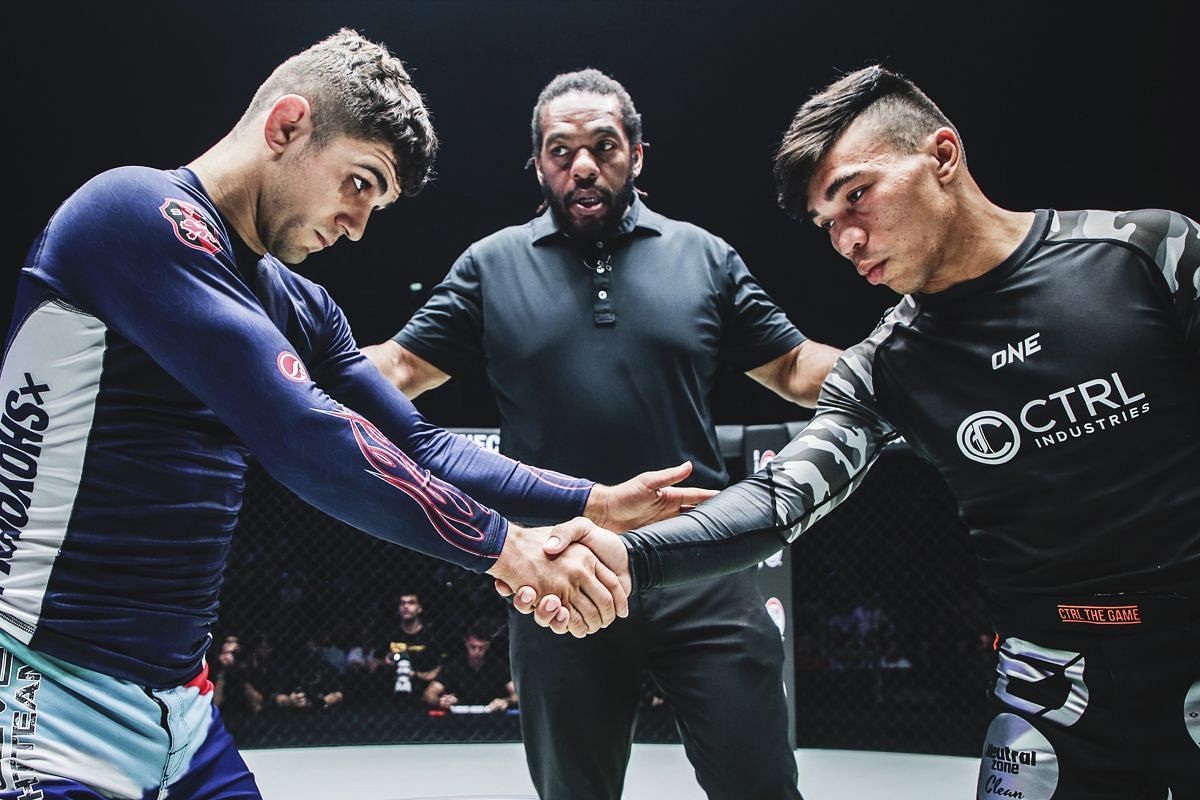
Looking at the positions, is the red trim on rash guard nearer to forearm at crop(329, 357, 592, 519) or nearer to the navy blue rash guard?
the navy blue rash guard

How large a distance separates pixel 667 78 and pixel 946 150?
4717 mm

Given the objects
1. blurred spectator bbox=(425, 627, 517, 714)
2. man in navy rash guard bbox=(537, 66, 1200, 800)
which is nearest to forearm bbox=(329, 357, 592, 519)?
man in navy rash guard bbox=(537, 66, 1200, 800)

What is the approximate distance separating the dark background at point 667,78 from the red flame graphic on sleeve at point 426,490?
4.57m

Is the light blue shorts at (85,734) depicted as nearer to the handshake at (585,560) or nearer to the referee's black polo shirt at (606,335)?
the handshake at (585,560)

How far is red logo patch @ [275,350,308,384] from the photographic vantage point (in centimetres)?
104

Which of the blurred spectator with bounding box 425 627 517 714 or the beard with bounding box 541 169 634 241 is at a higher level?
the beard with bounding box 541 169 634 241

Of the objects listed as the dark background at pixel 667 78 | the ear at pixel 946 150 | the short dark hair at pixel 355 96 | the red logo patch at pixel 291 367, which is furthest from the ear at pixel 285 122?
the dark background at pixel 667 78

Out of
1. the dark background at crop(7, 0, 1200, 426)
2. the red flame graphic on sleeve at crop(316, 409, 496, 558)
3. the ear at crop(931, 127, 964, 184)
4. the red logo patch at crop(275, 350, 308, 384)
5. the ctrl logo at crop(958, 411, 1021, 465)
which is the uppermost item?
the dark background at crop(7, 0, 1200, 426)

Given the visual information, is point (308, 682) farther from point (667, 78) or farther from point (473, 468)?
point (667, 78)

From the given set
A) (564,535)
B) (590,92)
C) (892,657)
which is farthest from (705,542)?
(892,657)

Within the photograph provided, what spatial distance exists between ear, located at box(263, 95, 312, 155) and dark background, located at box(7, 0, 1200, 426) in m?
4.18

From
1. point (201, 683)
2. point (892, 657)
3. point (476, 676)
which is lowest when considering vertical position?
point (476, 676)

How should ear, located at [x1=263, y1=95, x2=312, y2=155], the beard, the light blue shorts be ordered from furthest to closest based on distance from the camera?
the beard < ear, located at [x1=263, y1=95, x2=312, y2=155] < the light blue shorts

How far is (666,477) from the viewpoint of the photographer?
1.55 m
